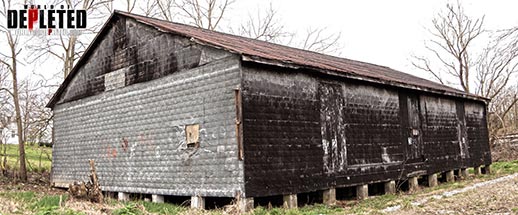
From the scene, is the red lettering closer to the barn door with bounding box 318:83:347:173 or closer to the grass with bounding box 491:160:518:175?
the barn door with bounding box 318:83:347:173

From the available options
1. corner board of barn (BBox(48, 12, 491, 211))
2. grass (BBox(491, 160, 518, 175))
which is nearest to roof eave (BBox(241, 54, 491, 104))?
corner board of barn (BBox(48, 12, 491, 211))

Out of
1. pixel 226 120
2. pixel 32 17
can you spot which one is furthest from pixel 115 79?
pixel 32 17

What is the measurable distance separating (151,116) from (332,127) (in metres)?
4.65

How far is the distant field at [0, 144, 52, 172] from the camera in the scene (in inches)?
816

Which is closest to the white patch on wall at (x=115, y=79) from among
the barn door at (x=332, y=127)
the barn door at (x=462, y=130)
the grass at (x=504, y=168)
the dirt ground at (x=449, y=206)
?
the dirt ground at (x=449, y=206)

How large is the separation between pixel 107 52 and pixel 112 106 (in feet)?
5.68

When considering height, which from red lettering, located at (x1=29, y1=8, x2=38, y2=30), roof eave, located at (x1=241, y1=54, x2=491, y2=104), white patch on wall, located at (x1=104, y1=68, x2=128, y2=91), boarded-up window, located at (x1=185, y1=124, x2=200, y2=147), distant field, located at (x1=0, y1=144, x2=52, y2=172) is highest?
red lettering, located at (x1=29, y1=8, x2=38, y2=30)

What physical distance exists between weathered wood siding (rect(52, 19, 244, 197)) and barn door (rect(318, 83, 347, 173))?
2.76 meters

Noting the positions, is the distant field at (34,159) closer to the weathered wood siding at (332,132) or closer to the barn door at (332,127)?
the weathered wood siding at (332,132)

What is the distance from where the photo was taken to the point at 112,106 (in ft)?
45.3

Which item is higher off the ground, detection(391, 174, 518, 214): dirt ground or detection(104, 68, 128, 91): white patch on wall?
detection(104, 68, 128, 91): white patch on wall

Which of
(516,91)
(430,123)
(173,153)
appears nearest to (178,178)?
(173,153)

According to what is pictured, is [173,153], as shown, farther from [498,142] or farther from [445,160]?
[498,142]

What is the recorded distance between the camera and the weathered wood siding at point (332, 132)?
33.2 ft
